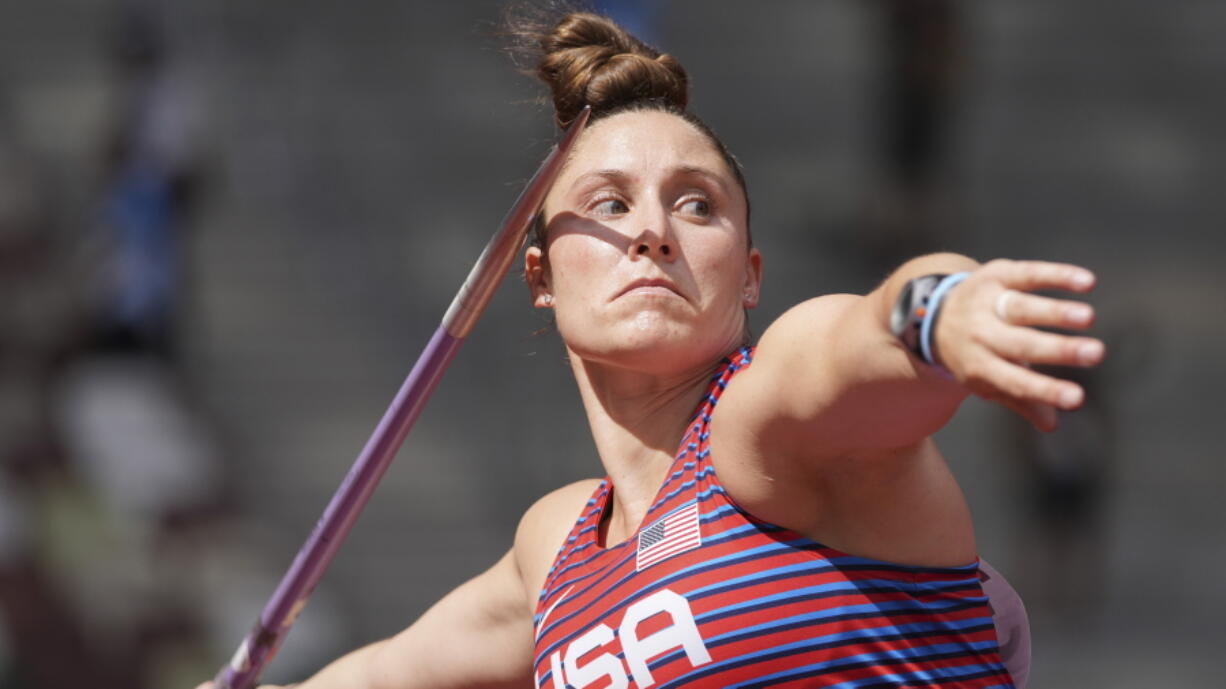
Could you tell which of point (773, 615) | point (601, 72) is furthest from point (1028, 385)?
point (601, 72)

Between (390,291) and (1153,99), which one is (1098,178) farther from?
(390,291)

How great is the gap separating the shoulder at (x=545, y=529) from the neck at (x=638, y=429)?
6.2 inches

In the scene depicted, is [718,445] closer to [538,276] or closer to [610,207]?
[610,207]

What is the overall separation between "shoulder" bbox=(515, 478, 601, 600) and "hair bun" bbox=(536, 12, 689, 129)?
0.63 metres

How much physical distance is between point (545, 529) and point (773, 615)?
2.41 ft

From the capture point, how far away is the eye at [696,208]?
106 inches

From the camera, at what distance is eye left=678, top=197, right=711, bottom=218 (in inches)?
106

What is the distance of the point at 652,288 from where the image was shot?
8.55 feet

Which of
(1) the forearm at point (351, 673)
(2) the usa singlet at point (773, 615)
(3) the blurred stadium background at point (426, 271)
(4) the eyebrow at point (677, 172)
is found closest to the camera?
(2) the usa singlet at point (773, 615)

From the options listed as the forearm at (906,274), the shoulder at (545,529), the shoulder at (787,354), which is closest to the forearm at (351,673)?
the shoulder at (545,529)

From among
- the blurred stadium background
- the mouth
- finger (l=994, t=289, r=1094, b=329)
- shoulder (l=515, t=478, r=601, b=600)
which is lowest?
the blurred stadium background

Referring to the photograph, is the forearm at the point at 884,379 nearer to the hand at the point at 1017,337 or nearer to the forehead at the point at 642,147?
the hand at the point at 1017,337

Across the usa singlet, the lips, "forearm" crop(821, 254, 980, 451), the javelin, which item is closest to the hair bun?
the javelin

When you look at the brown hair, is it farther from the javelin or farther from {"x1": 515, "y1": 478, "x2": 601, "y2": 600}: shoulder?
{"x1": 515, "y1": 478, "x2": 601, "y2": 600}: shoulder
